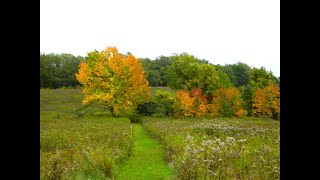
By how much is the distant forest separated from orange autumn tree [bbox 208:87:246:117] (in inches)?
178

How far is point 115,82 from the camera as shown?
116 ft

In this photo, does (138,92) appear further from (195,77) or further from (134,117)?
(195,77)

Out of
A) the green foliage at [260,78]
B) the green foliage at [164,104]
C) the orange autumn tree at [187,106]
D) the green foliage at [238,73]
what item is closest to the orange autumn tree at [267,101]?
the green foliage at [260,78]

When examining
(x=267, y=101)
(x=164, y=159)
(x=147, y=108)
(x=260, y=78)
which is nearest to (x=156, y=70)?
(x=147, y=108)

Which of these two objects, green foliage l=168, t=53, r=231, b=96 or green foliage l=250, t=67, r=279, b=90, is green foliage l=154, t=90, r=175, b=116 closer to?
green foliage l=168, t=53, r=231, b=96

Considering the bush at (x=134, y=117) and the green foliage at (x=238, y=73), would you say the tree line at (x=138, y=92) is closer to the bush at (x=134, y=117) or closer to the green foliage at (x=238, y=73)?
the bush at (x=134, y=117)

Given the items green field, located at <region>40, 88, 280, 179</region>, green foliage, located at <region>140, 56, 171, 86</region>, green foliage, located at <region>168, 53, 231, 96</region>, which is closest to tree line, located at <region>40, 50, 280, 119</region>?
green foliage, located at <region>168, 53, 231, 96</region>

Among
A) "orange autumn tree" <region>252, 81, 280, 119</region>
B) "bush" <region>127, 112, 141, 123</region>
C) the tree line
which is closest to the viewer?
"orange autumn tree" <region>252, 81, 280, 119</region>

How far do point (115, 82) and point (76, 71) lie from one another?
9490 millimetres

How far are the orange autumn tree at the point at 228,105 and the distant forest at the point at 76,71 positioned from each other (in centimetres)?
452

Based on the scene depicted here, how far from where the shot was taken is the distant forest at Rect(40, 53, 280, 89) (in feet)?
110
